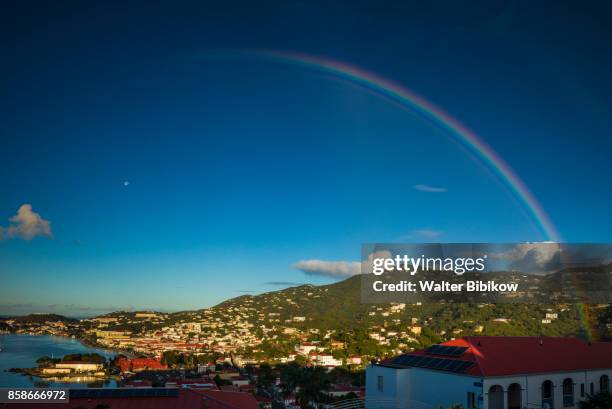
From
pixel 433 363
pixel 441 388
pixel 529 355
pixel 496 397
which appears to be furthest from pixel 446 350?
pixel 529 355

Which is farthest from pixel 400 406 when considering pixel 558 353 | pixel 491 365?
pixel 558 353

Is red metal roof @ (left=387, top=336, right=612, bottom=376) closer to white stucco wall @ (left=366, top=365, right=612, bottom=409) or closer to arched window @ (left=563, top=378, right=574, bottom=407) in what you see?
white stucco wall @ (left=366, top=365, right=612, bottom=409)

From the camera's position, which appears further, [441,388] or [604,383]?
[604,383]

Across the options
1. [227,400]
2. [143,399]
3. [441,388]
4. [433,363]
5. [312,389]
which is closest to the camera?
[143,399]

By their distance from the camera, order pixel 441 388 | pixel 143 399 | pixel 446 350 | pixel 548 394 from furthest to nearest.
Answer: pixel 446 350, pixel 548 394, pixel 441 388, pixel 143 399

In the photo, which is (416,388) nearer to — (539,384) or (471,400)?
(471,400)

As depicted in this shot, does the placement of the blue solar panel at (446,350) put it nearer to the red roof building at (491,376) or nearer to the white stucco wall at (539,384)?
the red roof building at (491,376)

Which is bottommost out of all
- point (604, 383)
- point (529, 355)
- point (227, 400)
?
point (227, 400)
